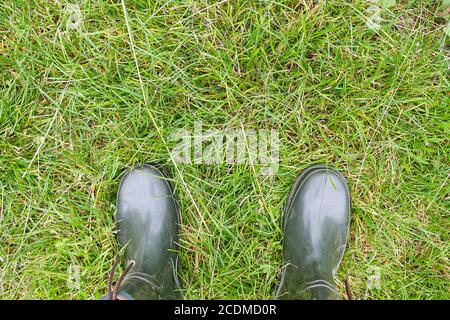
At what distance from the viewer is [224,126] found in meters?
1.47

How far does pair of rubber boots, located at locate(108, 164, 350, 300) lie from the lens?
1.46 metres

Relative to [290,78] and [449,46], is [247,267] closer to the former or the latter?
[290,78]

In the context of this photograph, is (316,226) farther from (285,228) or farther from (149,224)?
(149,224)

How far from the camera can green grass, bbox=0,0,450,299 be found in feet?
4.78

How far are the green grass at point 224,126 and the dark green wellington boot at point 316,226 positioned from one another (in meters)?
0.05

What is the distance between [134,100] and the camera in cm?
148

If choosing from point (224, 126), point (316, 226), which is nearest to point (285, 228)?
point (316, 226)

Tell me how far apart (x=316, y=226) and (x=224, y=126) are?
49 cm

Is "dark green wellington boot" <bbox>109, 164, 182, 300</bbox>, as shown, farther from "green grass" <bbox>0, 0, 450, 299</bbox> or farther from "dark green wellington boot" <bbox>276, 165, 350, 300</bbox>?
"dark green wellington boot" <bbox>276, 165, 350, 300</bbox>

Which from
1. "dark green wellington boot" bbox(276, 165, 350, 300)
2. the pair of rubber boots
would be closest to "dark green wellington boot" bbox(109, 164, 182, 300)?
the pair of rubber boots

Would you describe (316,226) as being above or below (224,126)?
below

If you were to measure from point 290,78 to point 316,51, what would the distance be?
134 millimetres

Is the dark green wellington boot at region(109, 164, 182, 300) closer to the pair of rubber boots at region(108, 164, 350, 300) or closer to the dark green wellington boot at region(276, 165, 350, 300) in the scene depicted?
the pair of rubber boots at region(108, 164, 350, 300)
